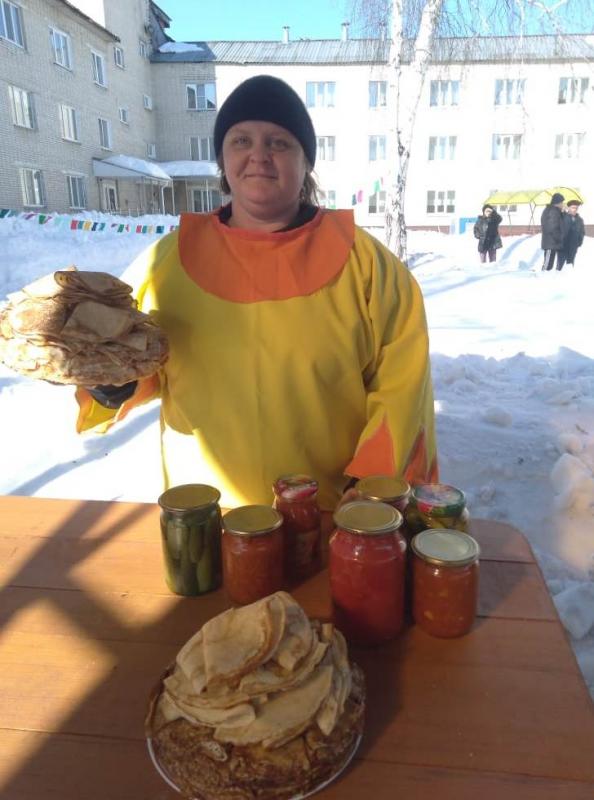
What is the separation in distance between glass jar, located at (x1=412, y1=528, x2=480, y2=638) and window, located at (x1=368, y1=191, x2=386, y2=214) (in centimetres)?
3018

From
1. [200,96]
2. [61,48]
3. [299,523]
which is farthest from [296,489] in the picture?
[200,96]

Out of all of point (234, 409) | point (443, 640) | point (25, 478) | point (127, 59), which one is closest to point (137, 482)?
point (25, 478)

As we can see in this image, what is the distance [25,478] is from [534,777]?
330cm

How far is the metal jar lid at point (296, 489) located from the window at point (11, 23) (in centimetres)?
2179

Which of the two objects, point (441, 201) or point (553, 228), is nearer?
point (553, 228)

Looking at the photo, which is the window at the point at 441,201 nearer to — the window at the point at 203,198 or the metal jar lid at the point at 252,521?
the window at the point at 203,198

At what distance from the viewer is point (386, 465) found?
5.15 feet

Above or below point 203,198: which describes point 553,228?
below

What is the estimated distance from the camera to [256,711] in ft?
2.81

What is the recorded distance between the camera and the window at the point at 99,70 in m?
23.5

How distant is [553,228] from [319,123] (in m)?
21.2

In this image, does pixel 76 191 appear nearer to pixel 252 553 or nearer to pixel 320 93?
pixel 320 93

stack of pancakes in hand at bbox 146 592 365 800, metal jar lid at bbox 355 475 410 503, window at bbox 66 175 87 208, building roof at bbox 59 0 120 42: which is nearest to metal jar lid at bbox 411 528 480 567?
metal jar lid at bbox 355 475 410 503

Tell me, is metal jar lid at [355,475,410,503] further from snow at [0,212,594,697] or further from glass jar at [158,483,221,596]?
snow at [0,212,594,697]
